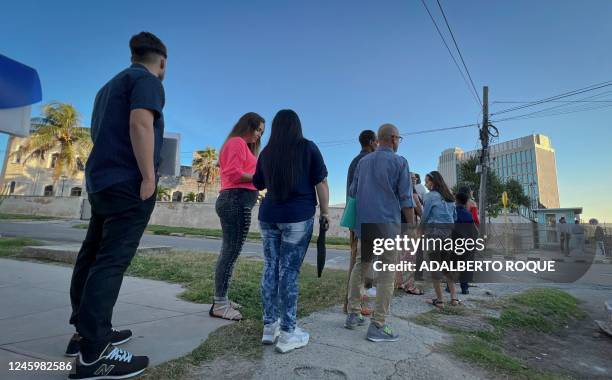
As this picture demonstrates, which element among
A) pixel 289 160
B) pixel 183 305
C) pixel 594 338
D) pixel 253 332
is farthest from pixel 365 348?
pixel 594 338

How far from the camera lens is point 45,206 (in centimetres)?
3428

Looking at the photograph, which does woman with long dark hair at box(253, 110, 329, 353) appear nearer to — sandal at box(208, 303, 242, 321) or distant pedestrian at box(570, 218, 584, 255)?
sandal at box(208, 303, 242, 321)

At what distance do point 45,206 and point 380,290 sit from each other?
134 feet

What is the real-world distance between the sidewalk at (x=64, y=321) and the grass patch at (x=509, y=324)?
6.41 ft

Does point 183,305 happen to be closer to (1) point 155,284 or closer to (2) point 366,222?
(1) point 155,284

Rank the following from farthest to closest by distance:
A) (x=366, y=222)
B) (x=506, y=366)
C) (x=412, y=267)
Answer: (x=412, y=267) < (x=366, y=222) < (x=506, y=366)

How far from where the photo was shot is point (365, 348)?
2.47 meters

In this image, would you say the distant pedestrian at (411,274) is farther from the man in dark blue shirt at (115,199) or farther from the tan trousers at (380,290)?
the man in dark blue shirt at (115,199)

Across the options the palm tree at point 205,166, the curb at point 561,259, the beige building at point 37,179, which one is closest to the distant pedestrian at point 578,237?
the curb at point 561,259

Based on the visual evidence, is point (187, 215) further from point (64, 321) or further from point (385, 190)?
point (385, 190)

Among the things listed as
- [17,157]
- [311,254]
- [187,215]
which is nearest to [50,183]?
[17,157]

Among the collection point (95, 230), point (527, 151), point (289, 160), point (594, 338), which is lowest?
point (594, 338)

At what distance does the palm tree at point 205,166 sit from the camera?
43.8 metres

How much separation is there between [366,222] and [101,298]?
2069 millimetres
